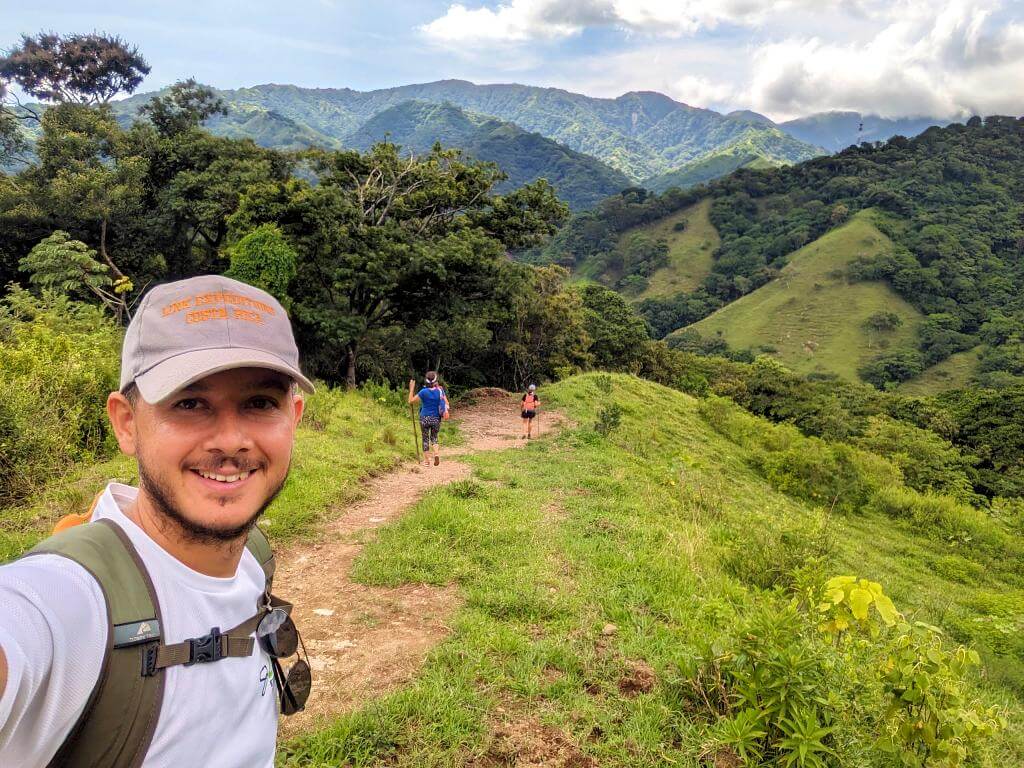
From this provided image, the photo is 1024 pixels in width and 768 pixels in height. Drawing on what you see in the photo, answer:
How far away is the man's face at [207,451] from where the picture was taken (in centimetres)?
132

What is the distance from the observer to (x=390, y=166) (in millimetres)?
17703

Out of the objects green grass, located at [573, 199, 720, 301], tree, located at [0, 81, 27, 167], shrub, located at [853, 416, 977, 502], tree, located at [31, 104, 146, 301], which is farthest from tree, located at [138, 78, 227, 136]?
green grass, located at [573, 199, 720, 301]

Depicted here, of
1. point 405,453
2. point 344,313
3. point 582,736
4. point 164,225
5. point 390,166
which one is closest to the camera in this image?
point 582,736

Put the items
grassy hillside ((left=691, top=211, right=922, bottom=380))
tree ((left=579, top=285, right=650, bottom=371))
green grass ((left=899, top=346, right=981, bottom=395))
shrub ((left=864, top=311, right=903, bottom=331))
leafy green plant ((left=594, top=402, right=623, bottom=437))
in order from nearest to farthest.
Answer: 1. leafy green plant ((left=594, top=402, right=623, bottom=437))
2. tree ((left=579, top=285, right=650, bottom=371))
3. green grass ((left=899, top=346, right=981, bottom=395))
4. grassy hillside ((left=691, top=211, right=922, bottom=380))
5. shrub ((left=864, top=311, right=903, bottom=331))

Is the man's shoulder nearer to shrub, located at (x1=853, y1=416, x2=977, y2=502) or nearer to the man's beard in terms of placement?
the man's beard

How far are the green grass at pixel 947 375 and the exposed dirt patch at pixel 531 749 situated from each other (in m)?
79.3

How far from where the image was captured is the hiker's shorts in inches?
401

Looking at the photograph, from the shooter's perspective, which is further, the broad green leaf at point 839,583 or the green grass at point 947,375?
the green grass at point 947,375

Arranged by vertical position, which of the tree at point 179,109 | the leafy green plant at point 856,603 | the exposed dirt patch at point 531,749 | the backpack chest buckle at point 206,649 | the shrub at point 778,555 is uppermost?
the tree at point 179,109

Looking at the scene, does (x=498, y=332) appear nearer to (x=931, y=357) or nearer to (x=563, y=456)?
(x=563, y=456)

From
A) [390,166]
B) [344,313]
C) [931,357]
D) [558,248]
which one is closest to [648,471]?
[344,313]

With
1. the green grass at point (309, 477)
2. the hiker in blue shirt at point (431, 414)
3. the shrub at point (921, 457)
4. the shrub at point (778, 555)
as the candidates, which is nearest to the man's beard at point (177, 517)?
the green grass at point (309, 477)

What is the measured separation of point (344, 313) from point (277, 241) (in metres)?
2.69

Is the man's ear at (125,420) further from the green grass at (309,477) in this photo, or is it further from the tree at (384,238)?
the tree at (384,238)
